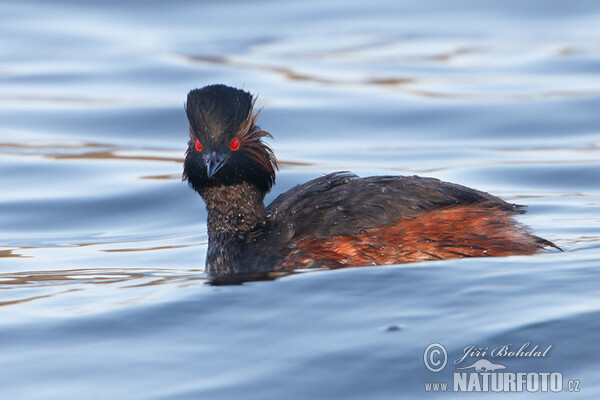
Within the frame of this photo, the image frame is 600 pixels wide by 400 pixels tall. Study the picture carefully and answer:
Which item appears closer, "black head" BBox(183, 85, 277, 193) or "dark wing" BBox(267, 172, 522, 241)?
"dark wing" BBox(267, 172, 522, 241)

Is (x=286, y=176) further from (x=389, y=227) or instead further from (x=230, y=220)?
(x=389, y=227)

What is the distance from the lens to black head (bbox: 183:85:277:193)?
25.4 feet

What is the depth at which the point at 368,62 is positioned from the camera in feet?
61.7

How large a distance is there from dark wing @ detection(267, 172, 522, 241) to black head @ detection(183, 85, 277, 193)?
0.37 m

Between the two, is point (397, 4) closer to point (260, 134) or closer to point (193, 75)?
point (193, 75)

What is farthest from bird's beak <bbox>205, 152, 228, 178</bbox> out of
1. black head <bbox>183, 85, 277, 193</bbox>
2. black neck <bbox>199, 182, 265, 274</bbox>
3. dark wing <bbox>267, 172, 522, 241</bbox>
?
dark wing <bbox>267, 172, 522, 241</bbox>

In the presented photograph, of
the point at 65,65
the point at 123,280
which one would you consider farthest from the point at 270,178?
the point at 65,65

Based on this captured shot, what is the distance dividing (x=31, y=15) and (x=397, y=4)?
755cm

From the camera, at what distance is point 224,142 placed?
7.79 metres

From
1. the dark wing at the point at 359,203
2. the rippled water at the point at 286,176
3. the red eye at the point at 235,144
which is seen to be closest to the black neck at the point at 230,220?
the dark wing at the point at 359,203

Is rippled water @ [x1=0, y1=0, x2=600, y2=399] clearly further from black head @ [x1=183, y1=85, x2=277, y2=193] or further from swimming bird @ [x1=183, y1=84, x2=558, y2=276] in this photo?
black head @ [x1=183, y1=85, x2=277, y2=193]

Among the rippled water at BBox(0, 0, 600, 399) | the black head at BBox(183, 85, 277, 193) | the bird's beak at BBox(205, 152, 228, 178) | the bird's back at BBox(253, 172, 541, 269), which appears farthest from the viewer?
the black head at BBox(183, 85, 277, 193)

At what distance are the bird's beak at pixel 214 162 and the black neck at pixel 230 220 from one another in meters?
0.27

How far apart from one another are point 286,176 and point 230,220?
431 cm
